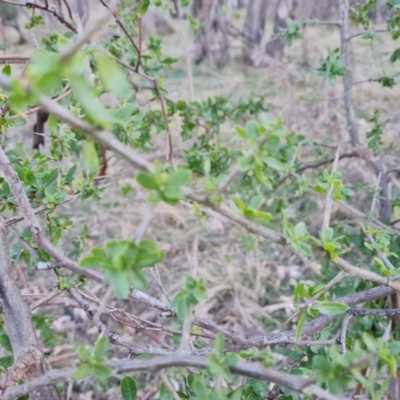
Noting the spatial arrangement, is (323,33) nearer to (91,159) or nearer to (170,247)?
(170,247)

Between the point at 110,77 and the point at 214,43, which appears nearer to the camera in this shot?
the point at 110,77

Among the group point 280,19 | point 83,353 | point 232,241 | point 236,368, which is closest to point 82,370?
point 83,353

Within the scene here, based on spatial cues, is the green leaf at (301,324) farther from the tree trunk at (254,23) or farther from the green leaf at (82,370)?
the tree trunk at (254,23)

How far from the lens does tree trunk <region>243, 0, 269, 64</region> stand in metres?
3.88

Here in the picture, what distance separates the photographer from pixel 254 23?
396 cm

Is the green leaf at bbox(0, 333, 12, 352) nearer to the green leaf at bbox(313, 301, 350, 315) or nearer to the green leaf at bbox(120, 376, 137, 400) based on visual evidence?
the green leaf at bbox(120, 376, 137, 400)

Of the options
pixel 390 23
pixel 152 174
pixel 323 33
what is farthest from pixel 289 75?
pixel 152 174

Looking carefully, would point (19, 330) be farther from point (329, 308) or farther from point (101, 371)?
point (329, 308)

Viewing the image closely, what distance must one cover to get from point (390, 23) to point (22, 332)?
99cm

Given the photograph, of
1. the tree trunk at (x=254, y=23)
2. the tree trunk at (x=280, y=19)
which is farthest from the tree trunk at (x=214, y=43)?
the tree trunk at (x=280, y=19)

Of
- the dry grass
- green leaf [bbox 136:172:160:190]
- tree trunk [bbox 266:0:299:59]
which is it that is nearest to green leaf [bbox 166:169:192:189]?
green leaf [bbox 136:172:160:190]

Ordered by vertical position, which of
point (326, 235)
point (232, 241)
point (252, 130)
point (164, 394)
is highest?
point (252, 130)

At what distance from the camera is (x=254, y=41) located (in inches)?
151

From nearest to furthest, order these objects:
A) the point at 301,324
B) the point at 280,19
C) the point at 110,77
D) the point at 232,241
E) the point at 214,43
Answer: the point at 110,77 < the point at 301,324 < the point at 232,241 < the point at 280,19 < the point at 214,43
